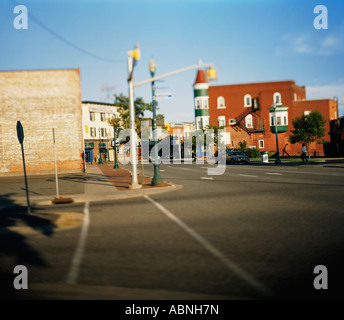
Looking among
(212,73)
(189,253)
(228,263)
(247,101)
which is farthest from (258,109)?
(228,263)

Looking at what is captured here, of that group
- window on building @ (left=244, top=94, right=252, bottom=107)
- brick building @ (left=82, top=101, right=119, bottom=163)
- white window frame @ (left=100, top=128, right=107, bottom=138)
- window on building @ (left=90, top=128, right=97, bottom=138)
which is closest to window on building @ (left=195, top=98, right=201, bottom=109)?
window on building @ (left=244, top=94, right=252, bottom=107)

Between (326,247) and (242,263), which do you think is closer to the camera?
(242,263)

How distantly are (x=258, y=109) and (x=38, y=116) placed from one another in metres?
39.7

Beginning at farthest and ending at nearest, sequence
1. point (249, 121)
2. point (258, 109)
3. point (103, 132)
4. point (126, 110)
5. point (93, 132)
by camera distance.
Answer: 1. point (103, 132)
2. point (93, 132)
3. point (249, 121)
4. point (258, 109)
5. point (126, 110)

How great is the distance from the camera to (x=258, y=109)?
6066cm

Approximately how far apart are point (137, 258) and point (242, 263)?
1.66 m

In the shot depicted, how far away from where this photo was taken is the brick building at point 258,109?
59.4m

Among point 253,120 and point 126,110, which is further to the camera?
point 253,120

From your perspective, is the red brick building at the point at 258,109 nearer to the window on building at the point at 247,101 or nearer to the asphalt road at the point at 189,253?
the window on building at the point at 247,101

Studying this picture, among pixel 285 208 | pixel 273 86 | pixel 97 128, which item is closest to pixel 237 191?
pixel 285 208

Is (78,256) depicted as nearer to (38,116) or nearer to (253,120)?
(38,116)

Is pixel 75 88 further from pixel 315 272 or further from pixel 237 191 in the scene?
pixel 315 272
